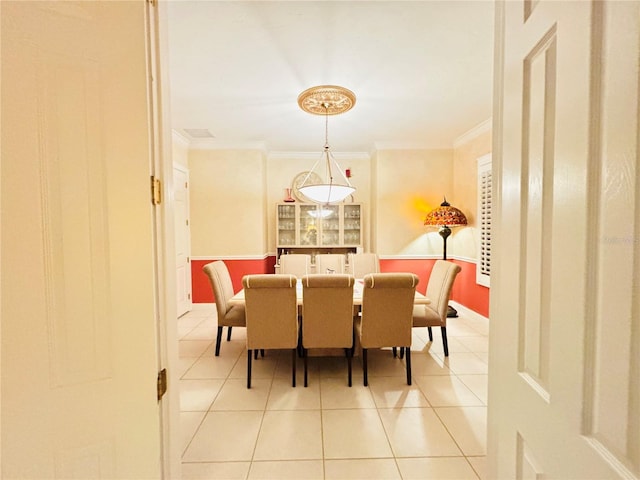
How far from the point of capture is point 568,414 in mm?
552

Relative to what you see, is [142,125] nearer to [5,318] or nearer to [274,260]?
[5,318]

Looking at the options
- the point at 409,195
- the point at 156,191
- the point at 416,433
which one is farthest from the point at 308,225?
the point at 156,191

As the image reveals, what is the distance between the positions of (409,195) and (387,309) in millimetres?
2866

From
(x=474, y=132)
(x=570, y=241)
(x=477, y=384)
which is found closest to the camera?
(x=570, y=241)

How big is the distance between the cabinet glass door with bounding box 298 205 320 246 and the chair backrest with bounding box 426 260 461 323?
2.33 meters

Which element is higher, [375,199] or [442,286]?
[375,199]

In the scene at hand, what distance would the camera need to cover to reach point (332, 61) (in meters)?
2.30

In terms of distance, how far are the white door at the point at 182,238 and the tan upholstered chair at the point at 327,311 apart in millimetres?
2651

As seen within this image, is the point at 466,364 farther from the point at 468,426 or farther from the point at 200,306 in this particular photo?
the point at 200,306

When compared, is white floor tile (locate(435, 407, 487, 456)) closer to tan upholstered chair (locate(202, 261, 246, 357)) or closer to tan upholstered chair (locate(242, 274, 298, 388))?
tan upholstered chair (locate(242, 274, 298, 388))

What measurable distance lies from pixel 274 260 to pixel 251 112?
2.64 metres

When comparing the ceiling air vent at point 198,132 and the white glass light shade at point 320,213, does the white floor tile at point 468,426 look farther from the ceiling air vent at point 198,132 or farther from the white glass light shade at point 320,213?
the ceiling air vent at point 198,132

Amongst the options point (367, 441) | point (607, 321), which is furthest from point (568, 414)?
point (367, 441)

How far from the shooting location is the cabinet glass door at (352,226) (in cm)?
500
